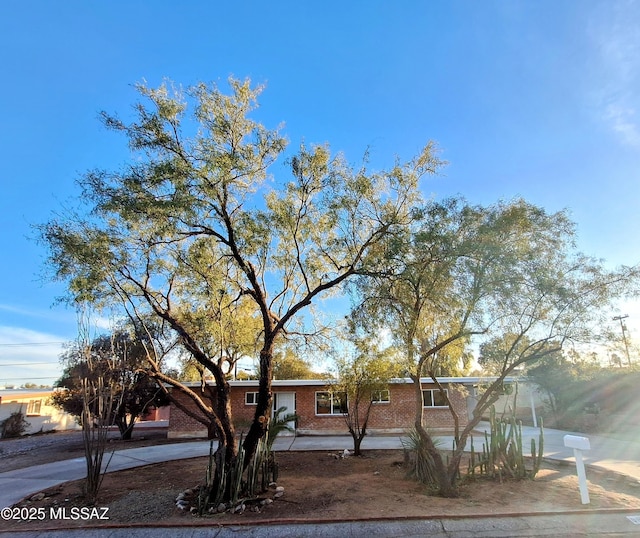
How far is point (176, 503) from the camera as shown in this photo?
25.2 feet

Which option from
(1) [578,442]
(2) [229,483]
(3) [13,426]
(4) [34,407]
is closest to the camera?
(1) [578,442]

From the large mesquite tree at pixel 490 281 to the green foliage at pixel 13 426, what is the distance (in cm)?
2801

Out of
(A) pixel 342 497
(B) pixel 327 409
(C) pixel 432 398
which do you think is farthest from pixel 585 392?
(A) pixel 342 497

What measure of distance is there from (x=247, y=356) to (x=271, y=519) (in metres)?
6.79

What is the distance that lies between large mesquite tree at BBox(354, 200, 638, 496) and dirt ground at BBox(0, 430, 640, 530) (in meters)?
0.93

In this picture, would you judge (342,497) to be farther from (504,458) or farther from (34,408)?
(34,408)

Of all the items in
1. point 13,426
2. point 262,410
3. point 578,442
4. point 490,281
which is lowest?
point 13,426

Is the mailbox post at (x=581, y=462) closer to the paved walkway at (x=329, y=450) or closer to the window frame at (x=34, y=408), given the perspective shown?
the paved walkway at (x=329, y=450)

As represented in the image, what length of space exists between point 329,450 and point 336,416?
616 cm

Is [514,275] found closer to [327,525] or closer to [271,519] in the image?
[327,525]

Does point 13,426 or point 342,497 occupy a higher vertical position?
point 342,497

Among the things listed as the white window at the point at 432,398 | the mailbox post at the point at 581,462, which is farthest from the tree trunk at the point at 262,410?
the white window at the point at 432,398

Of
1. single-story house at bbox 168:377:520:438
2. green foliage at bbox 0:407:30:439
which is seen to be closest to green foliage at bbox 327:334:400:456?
single-story house at bbox 168:377:520:438

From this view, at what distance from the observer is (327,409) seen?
2089cm
